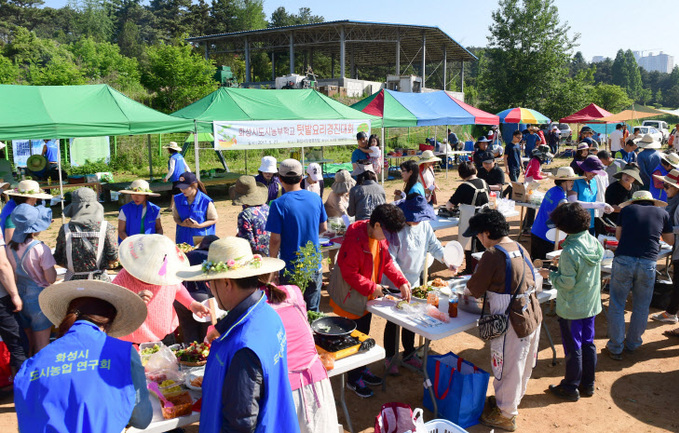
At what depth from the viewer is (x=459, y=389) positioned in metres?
3.79

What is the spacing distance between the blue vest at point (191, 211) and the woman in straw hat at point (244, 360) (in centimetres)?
329

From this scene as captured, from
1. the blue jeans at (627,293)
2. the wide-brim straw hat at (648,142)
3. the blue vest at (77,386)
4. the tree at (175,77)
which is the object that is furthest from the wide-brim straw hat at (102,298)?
the tree at (175,77)

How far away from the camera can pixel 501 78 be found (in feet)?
118

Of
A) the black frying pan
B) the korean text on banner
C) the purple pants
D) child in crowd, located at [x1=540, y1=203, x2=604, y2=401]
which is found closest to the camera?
the black frying pan

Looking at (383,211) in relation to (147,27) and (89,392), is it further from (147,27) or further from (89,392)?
(147,27)

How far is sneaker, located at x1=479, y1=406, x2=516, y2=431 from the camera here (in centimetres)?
381

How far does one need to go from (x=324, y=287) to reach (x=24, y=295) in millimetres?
3757

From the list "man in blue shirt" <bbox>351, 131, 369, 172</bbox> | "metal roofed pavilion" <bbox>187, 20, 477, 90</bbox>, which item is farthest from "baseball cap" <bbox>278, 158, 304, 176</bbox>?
"metal roofed pavilion" <bbox>187, 20, 477, 90</bbox>

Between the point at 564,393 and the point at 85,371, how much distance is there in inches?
154

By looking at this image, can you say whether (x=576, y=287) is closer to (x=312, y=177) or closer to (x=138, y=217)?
(x=312, y=177)

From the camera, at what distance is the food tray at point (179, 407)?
8.63 feet

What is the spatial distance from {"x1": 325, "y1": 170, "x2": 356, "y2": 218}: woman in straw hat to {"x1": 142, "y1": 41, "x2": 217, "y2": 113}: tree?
21.1 meters

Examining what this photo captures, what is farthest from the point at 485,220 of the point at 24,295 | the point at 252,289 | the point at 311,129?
the point at 311,129

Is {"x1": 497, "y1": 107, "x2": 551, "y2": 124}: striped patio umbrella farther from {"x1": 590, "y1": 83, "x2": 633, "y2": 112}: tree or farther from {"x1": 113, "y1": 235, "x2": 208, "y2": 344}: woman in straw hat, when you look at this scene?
{"x1": 590, "y1": 83, "x2": 633, "y2": 112}: tree
